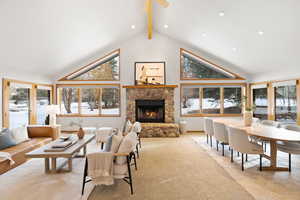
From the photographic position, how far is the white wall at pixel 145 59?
7305 mm

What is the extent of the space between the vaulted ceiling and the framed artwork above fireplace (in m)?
1.33

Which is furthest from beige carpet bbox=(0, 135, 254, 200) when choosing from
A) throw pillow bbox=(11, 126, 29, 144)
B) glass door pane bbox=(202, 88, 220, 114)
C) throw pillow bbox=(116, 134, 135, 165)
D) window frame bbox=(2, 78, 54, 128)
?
glass door pane bbox=(202, 88, 220, 114)

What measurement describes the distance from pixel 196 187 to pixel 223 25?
14.2 ft

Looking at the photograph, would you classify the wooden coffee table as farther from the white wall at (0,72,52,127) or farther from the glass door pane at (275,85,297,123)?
the glass door pane at (275,85,297,123)

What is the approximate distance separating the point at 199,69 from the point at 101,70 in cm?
422

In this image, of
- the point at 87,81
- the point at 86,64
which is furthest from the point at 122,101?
the point at 86,64

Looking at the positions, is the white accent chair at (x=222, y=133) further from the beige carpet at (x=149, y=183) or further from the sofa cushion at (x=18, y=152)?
the sofa cushion at (x=18, y=152)

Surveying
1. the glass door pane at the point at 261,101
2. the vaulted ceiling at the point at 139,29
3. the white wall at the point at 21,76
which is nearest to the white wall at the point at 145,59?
the vaulted ceiling at the point at 139,29

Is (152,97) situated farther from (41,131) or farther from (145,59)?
(41,131)

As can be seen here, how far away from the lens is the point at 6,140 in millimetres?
3742

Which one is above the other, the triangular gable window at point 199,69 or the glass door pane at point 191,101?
the triangular gable window at point 199,69

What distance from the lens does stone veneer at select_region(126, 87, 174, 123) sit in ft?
23.4

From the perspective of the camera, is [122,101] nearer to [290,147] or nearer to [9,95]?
[9,95]

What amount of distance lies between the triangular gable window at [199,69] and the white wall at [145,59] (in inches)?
8.3
